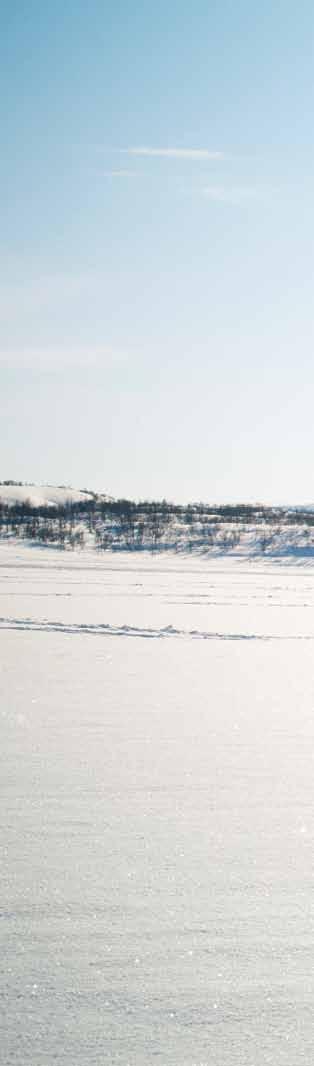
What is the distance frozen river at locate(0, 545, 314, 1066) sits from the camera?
229cm

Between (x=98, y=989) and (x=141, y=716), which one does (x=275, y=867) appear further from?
(x=141, y=716)

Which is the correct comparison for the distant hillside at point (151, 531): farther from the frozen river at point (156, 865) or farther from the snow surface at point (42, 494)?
the frozen river at point (156, 865)

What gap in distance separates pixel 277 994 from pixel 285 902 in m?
0.61

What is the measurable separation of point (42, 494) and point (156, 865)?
74516mm

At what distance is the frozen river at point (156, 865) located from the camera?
90.3 inches

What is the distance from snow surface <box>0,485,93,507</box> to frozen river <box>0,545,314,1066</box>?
65764 mm

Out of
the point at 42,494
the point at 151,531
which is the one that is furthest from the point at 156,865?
the point at 42,494

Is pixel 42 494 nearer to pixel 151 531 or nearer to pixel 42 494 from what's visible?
pixel 42 494

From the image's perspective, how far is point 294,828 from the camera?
382cm

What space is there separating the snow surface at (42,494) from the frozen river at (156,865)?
65.8m

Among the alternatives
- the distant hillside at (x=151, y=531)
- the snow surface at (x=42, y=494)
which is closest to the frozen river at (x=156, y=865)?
the distant hillside at (x=151, y=531)

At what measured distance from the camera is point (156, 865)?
334cm

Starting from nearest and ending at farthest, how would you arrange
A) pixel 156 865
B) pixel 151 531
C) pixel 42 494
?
pixel 156 865 < pixel 151 531 < pixel 42 494

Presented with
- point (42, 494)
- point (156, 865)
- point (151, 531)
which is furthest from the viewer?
point (42, 494)
